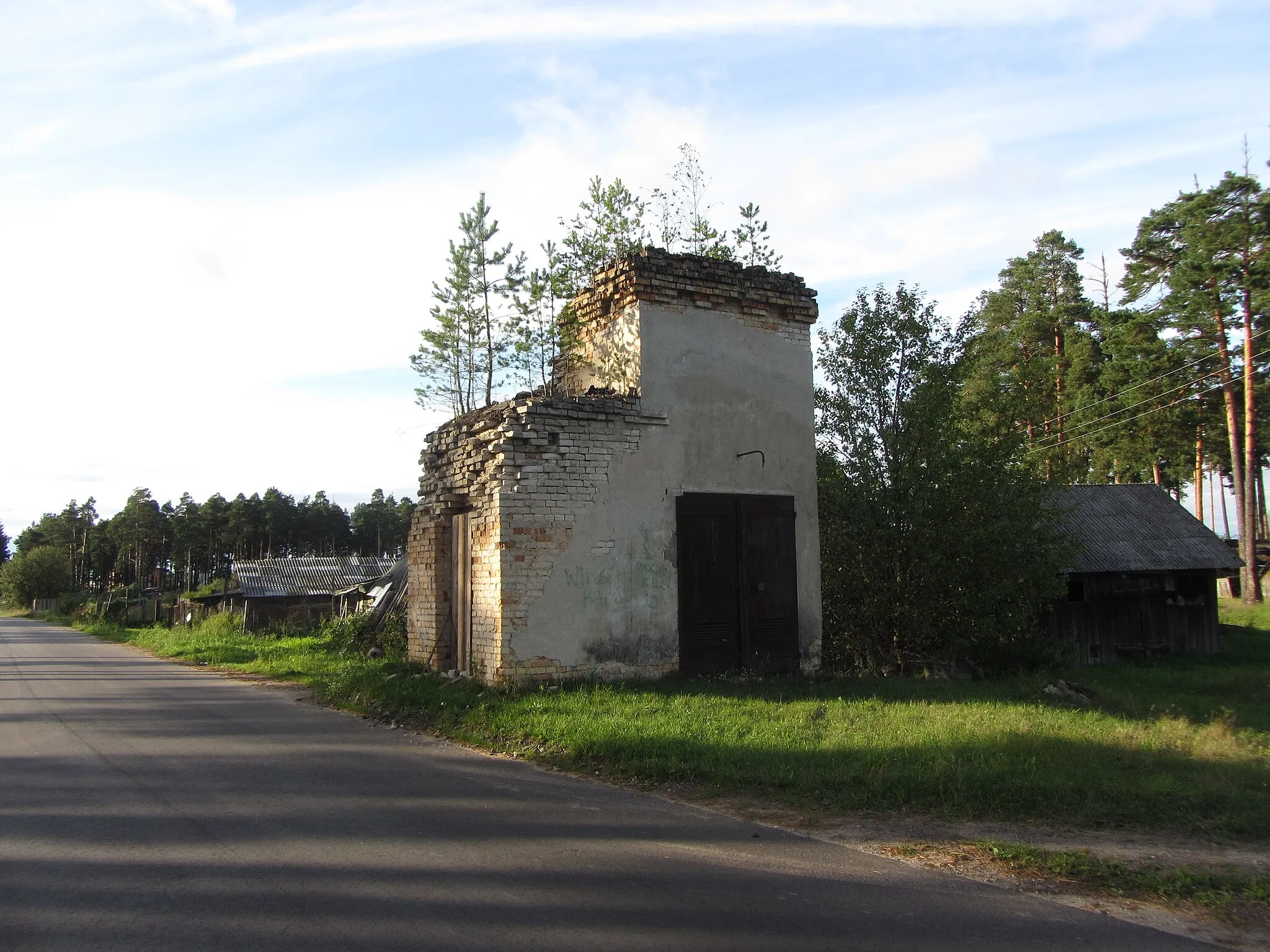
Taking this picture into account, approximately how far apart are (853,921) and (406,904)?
7.20ft

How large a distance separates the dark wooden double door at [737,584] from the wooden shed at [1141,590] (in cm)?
1212

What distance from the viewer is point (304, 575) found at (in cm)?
4188

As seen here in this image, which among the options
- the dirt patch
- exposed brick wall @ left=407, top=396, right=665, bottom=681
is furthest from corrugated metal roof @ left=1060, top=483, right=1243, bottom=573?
the dirt patch

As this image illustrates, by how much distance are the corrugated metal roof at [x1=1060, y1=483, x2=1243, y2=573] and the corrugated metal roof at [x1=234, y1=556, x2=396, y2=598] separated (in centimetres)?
2745

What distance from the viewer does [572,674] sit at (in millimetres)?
10336

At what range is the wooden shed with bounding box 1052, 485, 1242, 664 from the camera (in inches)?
849

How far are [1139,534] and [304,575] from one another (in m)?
34.9

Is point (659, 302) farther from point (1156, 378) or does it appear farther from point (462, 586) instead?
point (1156, 378)

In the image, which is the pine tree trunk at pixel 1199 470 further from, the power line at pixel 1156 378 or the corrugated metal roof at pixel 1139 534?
the corrugated metal roof at pixel 1139 534

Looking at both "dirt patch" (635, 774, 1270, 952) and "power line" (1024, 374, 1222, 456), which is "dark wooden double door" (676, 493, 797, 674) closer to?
"dirt patch" (635, 774, 1270, 952)

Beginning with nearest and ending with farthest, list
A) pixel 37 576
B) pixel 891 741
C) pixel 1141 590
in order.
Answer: pixel 891 741 → pixel 1141 590 → pixel 37 576

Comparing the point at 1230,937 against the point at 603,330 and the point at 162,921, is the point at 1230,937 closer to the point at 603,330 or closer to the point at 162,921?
the point at 162,921

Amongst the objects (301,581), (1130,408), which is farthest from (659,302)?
(301,581)

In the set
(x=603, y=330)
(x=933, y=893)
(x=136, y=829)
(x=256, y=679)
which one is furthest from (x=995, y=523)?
(x=256, y=679)
